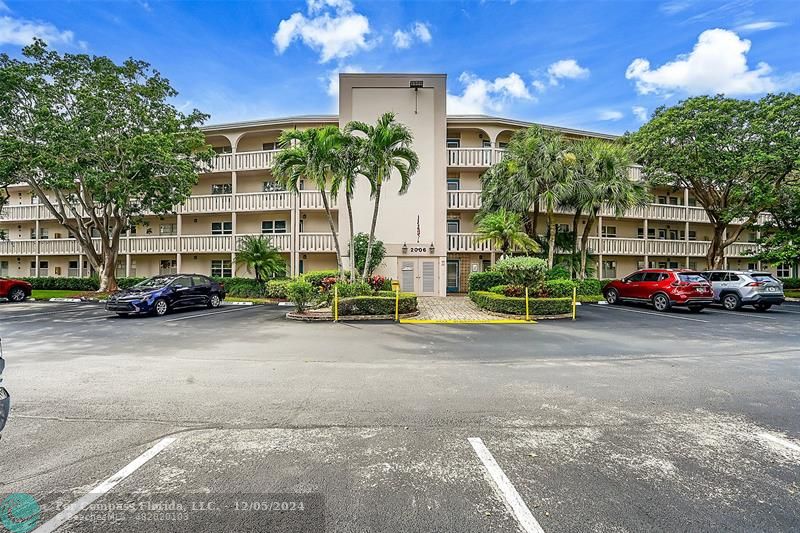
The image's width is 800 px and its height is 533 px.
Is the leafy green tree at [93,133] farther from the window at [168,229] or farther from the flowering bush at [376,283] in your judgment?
the flowering bush at [376,283]

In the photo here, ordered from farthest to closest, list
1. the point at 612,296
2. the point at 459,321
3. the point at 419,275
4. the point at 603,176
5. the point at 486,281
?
the point at 419,275 < the point at 486,281 < the point at 603,176 < the point at 612,296 < the point at 459,321

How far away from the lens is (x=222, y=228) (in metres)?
27.1

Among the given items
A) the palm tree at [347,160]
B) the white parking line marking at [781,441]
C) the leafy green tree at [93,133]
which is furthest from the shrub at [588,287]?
the leafy green tree at [93,133]

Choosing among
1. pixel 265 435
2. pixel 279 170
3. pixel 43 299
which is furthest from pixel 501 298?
pixel 43 299

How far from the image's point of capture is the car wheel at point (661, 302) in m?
16.3

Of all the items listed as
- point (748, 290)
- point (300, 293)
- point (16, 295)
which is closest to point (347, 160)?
point (300, 293)

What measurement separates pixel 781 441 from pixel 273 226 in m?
26.2

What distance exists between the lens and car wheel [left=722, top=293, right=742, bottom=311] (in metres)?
17.2

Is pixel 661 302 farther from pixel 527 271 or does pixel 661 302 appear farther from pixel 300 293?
pixel 300 293

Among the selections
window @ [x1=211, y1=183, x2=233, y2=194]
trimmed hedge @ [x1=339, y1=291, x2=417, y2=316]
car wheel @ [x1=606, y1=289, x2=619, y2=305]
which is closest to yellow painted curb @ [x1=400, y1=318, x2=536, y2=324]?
trimmed hedge @ [x1=339, y1=291, x2=417, y2=316]

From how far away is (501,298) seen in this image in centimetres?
1495

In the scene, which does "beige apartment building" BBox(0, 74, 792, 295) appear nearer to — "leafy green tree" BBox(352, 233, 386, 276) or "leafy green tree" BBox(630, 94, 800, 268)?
"leafy green tree" BBox(352, 233, 386, 276)

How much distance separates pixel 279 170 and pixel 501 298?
1021cm

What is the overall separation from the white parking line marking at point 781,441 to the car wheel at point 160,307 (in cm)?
1690
